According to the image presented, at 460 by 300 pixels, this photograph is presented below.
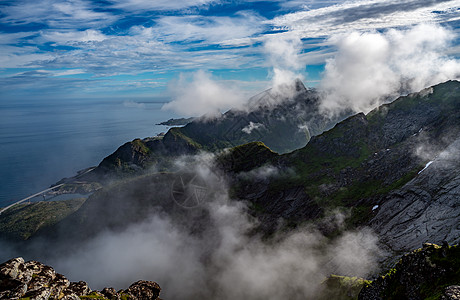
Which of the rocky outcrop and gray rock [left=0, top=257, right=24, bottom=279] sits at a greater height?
gray rock [left=0, top=257, right=24, bottom=279]

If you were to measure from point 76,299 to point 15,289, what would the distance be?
357 inches

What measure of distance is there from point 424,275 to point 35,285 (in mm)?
74047

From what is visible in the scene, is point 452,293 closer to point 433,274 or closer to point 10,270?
point 433,274

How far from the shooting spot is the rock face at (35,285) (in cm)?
4031

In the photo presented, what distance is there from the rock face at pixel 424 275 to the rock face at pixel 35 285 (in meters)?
57.9

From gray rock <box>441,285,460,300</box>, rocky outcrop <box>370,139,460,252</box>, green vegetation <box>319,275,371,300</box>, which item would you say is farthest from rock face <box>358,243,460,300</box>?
rocky outcrop <box>370,139,460,252</box>

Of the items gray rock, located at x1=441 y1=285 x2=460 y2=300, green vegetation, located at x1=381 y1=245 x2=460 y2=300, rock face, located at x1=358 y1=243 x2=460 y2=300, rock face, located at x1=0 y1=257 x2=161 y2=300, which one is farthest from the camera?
rock face, located at x1=358 y1=243 x2=460 y2=300

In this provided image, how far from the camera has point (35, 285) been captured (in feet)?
141

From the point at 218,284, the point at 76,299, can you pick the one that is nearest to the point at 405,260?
the point at 76,299

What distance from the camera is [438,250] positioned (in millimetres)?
53312

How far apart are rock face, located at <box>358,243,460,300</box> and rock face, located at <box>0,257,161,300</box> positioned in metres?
57.9

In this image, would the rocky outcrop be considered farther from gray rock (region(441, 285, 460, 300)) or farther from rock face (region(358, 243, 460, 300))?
gray rock (region(441, 285, 460, 300))

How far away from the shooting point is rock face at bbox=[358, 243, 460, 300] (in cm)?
4819

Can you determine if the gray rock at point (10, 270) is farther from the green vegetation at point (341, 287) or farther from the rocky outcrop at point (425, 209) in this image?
the rocky outcrop at point (425, 209)
